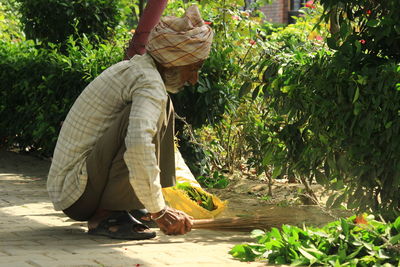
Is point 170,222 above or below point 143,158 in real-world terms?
below

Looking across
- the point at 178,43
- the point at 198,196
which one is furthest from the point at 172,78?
the point at 198,196

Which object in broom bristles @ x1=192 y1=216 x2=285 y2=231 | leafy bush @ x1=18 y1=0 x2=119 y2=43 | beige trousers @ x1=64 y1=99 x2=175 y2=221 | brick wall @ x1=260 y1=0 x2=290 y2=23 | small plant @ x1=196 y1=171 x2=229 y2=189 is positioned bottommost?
small plant @ x1=196 y1=171 x2=229 y2=189

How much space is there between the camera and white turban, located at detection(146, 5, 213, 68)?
4.38 m

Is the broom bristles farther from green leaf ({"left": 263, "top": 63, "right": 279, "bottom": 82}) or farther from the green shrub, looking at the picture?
green leaf ({"left": 263, "top": 63, "right": 279, "bottom": 82})

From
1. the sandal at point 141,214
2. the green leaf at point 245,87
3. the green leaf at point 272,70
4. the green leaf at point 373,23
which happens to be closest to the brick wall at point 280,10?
the green leaf at point 245,87

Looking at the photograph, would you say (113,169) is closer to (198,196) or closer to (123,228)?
(123,228)

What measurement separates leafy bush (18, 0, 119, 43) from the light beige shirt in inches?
163

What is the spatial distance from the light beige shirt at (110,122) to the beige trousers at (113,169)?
71 millimetres

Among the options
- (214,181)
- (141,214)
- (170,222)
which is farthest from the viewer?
(214,181)

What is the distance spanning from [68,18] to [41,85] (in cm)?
99

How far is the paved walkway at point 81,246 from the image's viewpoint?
153 inches

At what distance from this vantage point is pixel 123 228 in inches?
178

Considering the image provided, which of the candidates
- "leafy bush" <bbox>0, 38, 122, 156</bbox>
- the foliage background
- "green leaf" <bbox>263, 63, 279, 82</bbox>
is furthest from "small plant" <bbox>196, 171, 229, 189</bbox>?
"green leaf" <bbox>263, 63, 279, 82</bbox>

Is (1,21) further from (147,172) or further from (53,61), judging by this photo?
(147,172)
